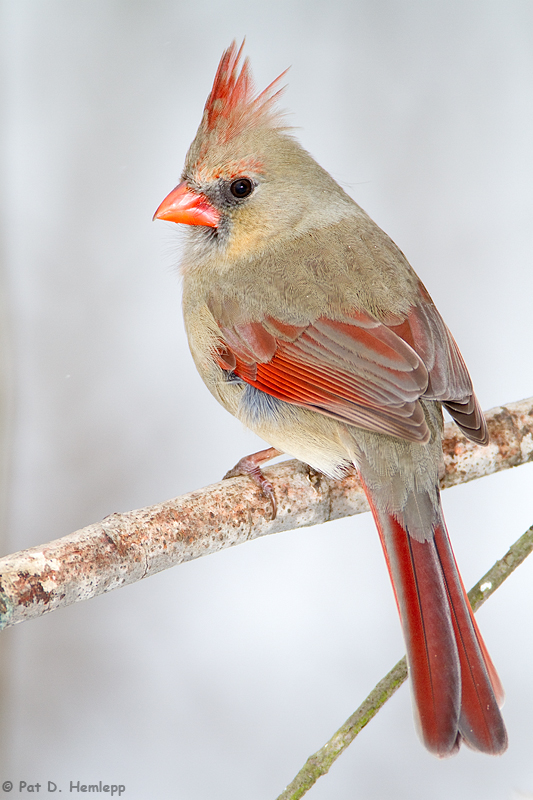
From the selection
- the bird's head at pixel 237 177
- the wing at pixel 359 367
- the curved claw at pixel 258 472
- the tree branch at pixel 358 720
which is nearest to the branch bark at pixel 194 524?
the curved claw at pixel 258 472

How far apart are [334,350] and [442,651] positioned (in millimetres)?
665

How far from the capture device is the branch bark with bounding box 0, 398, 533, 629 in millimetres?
1373

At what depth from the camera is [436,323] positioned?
1983mm

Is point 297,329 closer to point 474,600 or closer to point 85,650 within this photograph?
point 474,600

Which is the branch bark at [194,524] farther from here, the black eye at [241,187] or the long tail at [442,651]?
the black eye at [241,187]

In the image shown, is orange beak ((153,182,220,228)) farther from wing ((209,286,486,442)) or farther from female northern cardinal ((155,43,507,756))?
wing ((209,286,486,442))

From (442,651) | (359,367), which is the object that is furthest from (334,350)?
(442,651)

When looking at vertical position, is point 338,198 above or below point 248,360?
above

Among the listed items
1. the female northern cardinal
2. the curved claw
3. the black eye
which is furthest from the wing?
the black eye

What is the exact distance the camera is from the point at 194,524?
1.64 meters

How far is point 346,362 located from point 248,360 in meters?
0.25

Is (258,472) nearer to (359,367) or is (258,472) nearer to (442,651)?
(359,367)

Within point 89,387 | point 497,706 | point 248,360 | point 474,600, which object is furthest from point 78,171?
point 497,706

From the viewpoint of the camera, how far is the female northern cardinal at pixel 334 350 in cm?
155
